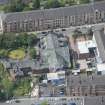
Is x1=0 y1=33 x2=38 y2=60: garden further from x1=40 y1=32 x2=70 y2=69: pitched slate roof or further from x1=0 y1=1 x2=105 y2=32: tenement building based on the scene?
x1=0 y1=1 x2=105 y2=32: tenement building

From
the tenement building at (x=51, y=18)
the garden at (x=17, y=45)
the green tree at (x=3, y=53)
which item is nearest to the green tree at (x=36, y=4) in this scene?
the tenement building at (x=51, y=18)

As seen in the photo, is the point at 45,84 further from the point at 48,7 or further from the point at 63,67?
the point at 48,7

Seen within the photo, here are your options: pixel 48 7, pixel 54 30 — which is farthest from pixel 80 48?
pixel 48 7

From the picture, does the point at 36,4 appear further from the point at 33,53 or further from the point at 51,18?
the point at 33,53

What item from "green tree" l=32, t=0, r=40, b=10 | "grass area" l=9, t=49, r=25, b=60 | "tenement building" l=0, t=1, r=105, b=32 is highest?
"green tree" l=32, t=0, r=40, b=10

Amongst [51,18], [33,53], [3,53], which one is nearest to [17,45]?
[3,53]

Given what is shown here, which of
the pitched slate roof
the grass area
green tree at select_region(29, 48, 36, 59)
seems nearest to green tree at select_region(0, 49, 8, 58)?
the grass area
